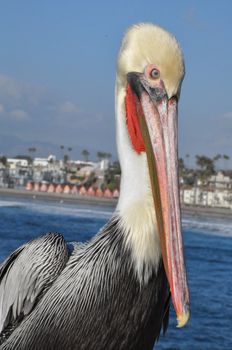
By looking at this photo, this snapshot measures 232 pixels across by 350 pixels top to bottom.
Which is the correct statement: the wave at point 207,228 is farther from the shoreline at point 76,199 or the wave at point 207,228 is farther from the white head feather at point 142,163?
the white head feather at point 142,163

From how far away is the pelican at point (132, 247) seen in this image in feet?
9.99

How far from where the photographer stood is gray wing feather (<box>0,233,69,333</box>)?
3.44 metres

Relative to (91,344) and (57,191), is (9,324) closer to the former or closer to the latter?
(91,344)

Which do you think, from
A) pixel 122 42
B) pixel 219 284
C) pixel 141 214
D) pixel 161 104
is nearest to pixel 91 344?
pixel 141 214

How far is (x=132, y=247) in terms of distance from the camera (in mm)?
3170

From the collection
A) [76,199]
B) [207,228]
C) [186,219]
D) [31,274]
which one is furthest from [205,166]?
[31,274]

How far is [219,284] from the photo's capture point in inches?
662

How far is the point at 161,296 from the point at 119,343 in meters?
0.23

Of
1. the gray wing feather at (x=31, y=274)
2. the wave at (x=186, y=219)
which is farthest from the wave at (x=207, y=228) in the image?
the gray wing feather at (x=31, y=274)

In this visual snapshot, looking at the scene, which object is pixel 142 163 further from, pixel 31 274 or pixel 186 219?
pixel 186 219

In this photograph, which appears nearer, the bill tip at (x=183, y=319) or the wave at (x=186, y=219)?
the bill tip at (x=183, y=319)

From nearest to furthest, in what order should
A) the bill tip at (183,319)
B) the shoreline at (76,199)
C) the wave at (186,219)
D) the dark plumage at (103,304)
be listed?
the bill tip at (183,319), the dark plumage at (103,304), the wave at (186,219), the shoreline at (76,199)

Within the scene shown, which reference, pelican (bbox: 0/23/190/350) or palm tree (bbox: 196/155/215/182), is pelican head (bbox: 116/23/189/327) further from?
palm tree (bbox: 196/155/215/182)

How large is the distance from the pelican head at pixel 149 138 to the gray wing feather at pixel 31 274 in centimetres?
39
